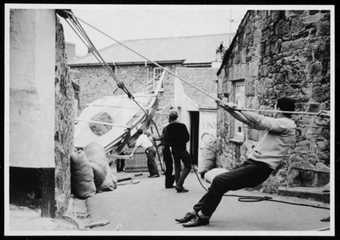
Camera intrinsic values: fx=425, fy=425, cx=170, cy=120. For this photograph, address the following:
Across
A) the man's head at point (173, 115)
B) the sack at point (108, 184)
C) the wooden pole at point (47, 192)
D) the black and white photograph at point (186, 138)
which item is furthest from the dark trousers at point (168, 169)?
the wooden pole at point (47, 192)

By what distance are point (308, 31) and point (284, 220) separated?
250 centimetres

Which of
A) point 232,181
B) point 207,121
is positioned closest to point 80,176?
point 232,181

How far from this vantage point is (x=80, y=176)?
19.5 ft

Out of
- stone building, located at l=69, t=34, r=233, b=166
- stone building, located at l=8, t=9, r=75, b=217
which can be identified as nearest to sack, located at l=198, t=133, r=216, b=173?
stone building, located at l=8, t=9, r=75, b=217

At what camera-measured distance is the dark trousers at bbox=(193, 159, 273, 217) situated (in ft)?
14.9

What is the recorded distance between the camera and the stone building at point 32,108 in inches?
165

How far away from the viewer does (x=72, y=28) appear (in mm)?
4926

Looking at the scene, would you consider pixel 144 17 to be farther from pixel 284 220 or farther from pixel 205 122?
pixel 205 122

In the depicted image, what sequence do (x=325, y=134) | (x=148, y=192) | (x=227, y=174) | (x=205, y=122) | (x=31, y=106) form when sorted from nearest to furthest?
1. (x=31, y=106)
2. (x=227, y=174)
3. (x=325, y=134)
4. (x=148, y=192)
5. (x=205, y=122)

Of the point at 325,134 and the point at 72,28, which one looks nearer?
the point at 72,28

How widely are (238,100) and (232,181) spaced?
130 inches

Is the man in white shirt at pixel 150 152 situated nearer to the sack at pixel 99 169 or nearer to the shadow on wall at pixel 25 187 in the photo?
the sack at pixel 99 169

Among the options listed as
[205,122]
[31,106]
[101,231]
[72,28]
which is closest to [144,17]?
[72,28]
